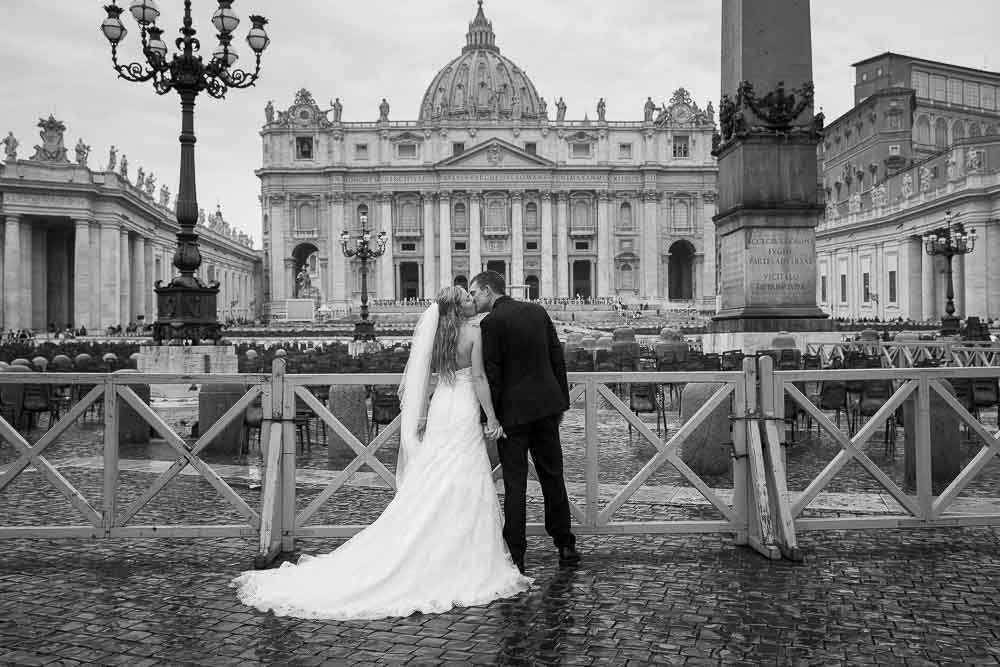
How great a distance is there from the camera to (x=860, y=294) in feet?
231

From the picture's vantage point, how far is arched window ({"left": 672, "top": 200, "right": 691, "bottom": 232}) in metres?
99.9

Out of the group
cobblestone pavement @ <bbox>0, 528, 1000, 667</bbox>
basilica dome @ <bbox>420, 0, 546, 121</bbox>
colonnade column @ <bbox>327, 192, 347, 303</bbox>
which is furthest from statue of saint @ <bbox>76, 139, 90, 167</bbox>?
basilica dome @ <bbox>420, 0, 546, 121</bbox>

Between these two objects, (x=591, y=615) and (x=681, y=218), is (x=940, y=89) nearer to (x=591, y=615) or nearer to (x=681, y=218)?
(x=681, y=218)

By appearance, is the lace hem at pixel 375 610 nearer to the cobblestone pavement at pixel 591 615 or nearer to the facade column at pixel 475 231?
the cobblestone pavement at pixel 591 615

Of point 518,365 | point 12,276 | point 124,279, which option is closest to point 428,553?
point 518,365

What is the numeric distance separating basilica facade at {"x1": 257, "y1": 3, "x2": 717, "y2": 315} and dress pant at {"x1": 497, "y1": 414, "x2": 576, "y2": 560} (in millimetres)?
88776

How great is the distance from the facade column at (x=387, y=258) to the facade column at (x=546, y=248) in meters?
16.5

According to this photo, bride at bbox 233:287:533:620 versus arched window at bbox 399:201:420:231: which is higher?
arched window at bbox 399:201:420:231

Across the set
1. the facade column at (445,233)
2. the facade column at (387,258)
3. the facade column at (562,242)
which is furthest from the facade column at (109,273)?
the facade column at (562,242)

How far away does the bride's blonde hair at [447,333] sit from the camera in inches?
242

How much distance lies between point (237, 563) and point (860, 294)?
71017 millimetres

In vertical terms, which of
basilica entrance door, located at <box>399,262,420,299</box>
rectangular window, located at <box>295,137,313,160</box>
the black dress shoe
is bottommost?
the black dress shoe

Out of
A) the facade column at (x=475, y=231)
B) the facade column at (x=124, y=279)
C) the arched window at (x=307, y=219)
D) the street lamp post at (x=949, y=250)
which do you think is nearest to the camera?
the street lamp post at (x=949, y=250)

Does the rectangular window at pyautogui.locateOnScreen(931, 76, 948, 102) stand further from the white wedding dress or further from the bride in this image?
the white wedding dress
